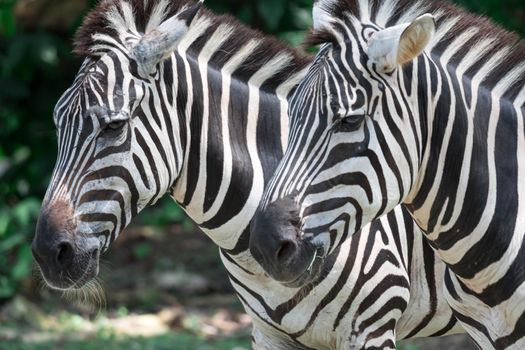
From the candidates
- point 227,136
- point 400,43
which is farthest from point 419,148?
point 227,136

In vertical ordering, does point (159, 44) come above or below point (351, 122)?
below

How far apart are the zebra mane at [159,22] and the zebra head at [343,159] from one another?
128 cm

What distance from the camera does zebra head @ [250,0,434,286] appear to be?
152 inches

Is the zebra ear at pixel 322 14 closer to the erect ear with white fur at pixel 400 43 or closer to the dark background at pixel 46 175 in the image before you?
the erect ear with white fur at pixel 400 43

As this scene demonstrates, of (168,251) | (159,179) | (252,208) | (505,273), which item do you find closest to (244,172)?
(252,208)

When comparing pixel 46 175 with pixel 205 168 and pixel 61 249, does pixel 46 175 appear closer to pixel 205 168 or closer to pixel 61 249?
pixel 205 168

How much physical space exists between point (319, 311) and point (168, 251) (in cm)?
740

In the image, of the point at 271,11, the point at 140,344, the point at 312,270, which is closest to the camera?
the point at 312,270

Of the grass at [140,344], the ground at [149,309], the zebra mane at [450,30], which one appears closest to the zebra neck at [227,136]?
the zebra mane at [450,30]

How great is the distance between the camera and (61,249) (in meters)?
4.56

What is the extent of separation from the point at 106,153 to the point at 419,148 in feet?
5.04

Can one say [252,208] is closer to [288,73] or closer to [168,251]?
[288,73]

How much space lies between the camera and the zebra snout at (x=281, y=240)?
3812mm

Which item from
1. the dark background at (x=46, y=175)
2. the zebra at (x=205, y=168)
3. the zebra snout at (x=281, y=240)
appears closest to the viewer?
the zebra snout at (x=281, y=240)
